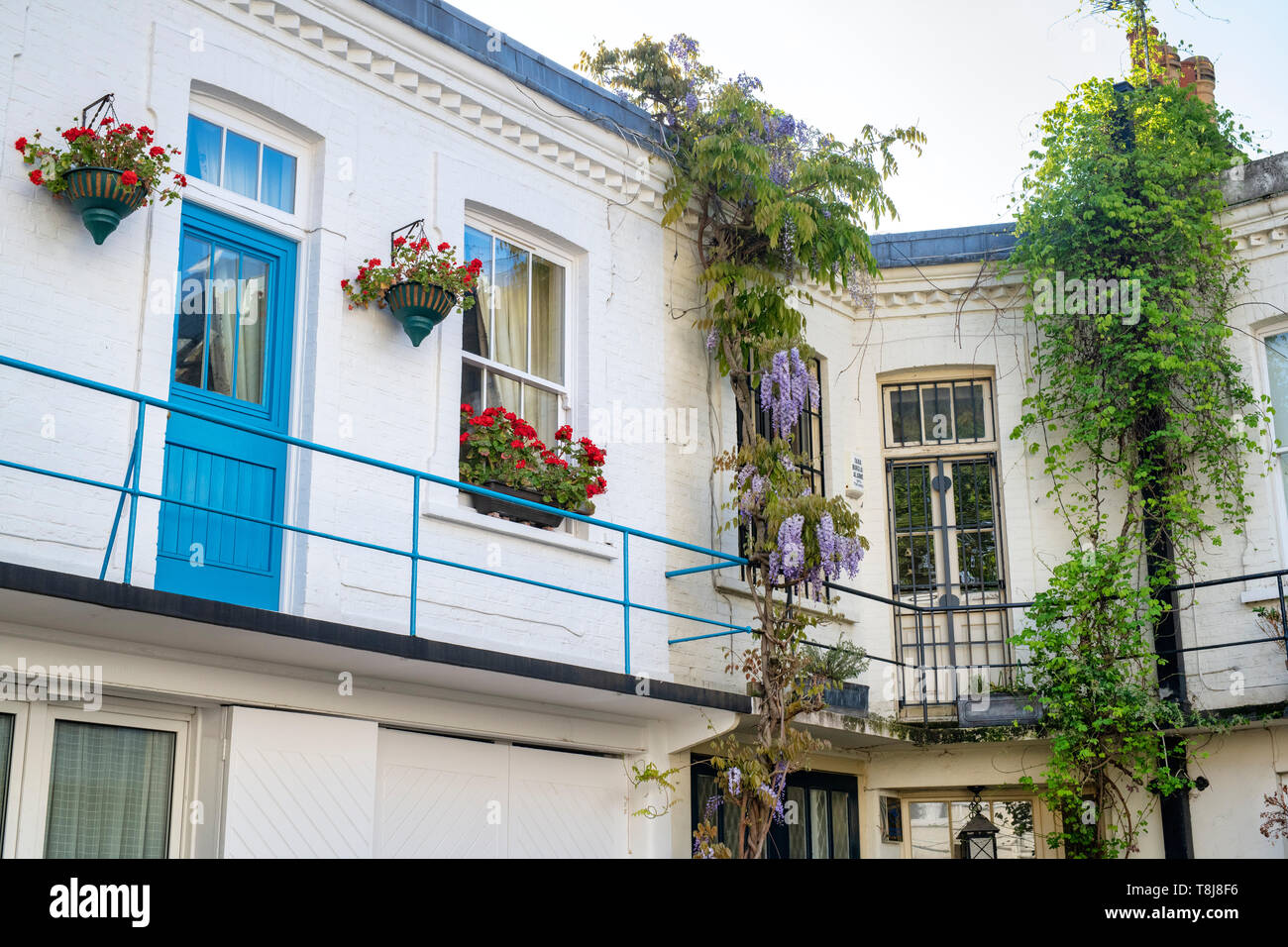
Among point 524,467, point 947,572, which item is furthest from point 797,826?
point 524,467

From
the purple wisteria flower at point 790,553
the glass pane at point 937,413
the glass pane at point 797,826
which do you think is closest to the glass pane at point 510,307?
the purple wisteria flower at point 790,553

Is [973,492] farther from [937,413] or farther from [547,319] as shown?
[547,319]

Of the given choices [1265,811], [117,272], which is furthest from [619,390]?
[1265,811]

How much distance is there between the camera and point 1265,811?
34.1 ft

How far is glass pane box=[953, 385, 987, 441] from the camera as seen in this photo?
12.4 metres

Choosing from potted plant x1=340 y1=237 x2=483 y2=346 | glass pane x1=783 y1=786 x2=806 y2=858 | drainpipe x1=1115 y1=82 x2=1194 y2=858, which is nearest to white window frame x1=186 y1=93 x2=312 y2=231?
potted plant x1=340 y1=237 x2=483 y2=346

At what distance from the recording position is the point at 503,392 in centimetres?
934

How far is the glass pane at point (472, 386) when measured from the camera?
9078 millimetres

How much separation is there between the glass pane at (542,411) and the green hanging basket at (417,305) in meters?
1.20

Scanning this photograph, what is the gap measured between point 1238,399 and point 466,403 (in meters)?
6.43

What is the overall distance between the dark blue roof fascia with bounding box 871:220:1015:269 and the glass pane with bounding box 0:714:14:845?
8650mm

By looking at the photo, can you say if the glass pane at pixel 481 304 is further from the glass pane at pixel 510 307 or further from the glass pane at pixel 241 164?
the glass pane at pixel 241 164

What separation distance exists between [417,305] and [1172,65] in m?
8.23
